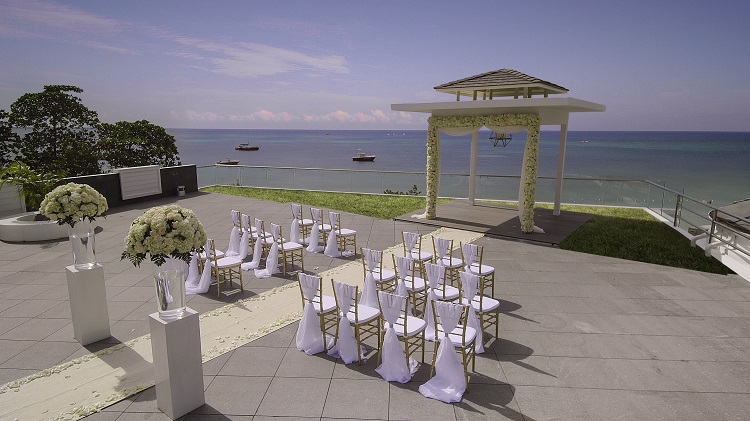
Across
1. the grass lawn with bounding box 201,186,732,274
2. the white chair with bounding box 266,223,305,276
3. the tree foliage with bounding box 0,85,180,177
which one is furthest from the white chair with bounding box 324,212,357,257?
the tree foliage with bounding box 0,85,180,177

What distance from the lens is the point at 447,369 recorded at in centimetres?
477

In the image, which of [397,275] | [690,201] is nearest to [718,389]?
[397,275]

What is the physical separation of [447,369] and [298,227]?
6090mm

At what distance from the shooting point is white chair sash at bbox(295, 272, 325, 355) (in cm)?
562

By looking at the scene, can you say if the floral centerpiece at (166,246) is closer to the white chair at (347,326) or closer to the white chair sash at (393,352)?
the white chair at (347,326)

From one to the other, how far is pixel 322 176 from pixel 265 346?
13765 millimetres

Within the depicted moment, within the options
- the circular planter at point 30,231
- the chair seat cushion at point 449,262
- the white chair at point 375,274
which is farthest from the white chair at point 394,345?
the circular planter at point 30,231

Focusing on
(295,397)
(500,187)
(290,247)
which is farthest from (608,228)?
(295,397)

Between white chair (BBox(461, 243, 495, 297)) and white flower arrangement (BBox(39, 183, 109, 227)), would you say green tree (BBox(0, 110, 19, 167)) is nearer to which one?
white flower arrangement (BBox(39, 183, 109, 227))

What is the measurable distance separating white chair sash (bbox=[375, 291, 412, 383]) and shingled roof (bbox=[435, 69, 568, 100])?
851 cm

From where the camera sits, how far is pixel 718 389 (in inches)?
193

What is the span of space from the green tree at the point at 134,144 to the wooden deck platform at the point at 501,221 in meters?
16.2

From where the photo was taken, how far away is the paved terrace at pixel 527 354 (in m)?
4.54

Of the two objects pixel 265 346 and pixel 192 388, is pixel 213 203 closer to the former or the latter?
pixel 265 346
